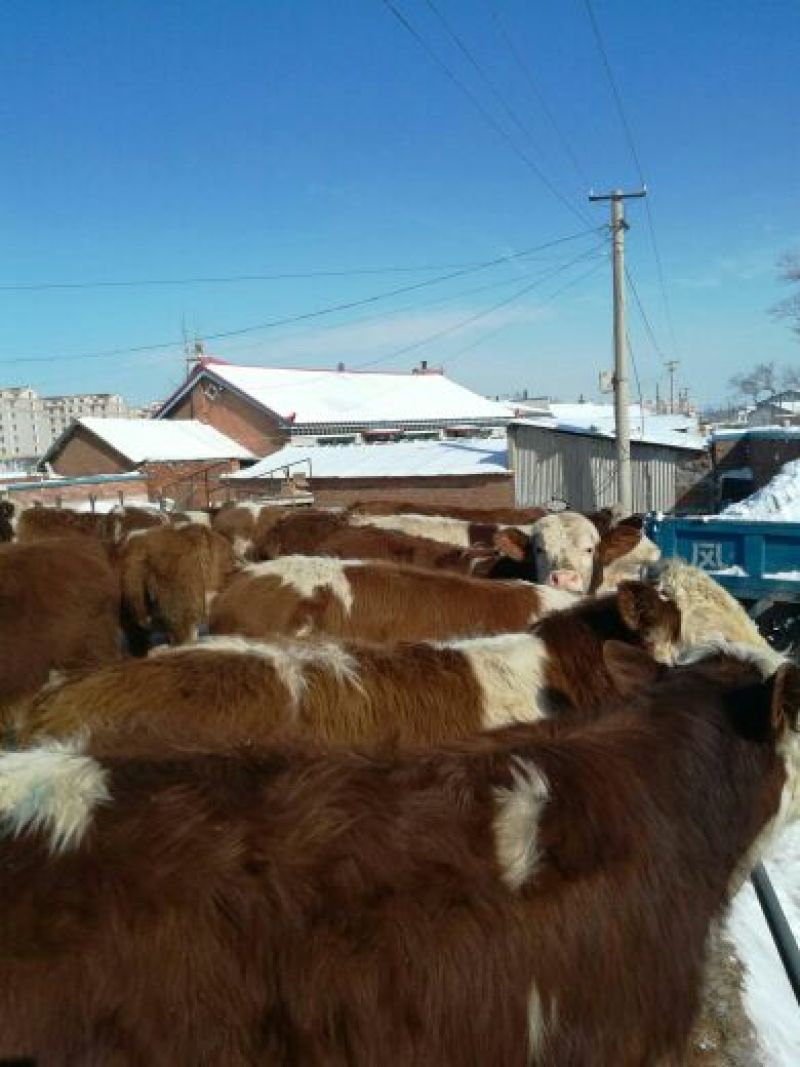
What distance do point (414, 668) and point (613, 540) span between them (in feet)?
14.2

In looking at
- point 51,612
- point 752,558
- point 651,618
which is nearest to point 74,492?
point 51,612

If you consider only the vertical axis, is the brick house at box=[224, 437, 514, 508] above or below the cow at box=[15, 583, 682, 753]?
above

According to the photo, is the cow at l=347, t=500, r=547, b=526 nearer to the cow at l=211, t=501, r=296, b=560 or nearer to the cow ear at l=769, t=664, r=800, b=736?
the cow at l=211, t=501, r=296, b=560

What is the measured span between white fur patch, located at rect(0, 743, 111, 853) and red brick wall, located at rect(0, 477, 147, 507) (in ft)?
82.0

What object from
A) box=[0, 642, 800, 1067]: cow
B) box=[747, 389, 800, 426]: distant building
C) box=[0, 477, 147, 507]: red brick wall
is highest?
box=[747, 389, 800, 426]: distant building

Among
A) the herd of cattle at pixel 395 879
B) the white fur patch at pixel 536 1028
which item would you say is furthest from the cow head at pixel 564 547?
the white fur patch at pixel 536 1028

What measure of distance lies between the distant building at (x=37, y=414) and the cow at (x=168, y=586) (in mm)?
126908

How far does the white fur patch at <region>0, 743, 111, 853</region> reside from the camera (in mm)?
1945

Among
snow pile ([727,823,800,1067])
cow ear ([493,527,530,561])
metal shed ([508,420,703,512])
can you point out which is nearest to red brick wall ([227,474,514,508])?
metal shed ([508,420,703,512])

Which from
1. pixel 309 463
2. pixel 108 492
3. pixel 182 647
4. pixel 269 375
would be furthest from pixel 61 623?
pixel 269 375

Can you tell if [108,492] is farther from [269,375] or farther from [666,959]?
[666,959]

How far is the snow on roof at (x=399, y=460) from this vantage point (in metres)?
26.5

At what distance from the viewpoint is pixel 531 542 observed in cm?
820

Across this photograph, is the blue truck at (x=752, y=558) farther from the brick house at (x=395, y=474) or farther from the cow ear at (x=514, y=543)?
the brick house at (x=395, y=474)
